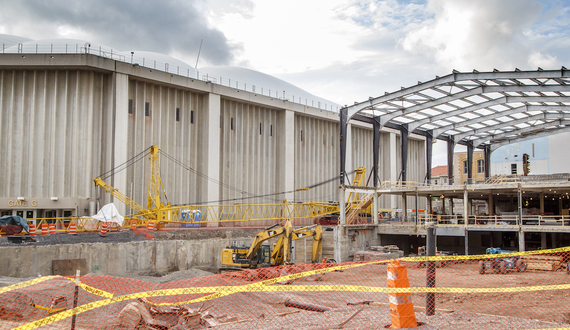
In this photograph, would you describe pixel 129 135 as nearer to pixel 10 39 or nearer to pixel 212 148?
pixel 212 148

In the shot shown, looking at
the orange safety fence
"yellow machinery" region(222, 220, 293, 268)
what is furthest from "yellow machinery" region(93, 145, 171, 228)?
the orange safety fence

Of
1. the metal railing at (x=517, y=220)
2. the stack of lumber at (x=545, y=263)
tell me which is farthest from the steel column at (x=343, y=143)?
the stack of lumber at (x=545, y=263)

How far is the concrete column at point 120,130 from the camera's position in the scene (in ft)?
121

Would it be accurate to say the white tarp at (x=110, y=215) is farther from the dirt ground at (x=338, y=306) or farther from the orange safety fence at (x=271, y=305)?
the orange safety fence at (x=271, y=305)

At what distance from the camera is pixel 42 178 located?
36281 mm

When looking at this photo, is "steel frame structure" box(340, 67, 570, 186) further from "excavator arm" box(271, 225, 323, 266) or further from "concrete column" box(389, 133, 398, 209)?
"excavator arm" box(271, 225, 323, 266)

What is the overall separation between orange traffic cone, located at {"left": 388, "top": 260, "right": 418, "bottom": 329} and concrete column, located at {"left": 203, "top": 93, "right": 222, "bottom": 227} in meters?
35.1

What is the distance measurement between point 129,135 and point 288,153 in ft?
59.7

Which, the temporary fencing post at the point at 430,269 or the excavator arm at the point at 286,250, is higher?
the temporary fencing post at the point at 430,269

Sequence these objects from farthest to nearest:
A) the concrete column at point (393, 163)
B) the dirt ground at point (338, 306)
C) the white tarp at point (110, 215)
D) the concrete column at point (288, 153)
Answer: the concrete column at point (393, 163)
the concrete column at point (288, 153)
the white tarp at point (110, 215)
the dirt ground at point (338, 306)

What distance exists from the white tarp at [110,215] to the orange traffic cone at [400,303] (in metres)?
29.6

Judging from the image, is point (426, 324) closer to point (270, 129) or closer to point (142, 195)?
point (142, 195)

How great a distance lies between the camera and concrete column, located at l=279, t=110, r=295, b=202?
49156mm

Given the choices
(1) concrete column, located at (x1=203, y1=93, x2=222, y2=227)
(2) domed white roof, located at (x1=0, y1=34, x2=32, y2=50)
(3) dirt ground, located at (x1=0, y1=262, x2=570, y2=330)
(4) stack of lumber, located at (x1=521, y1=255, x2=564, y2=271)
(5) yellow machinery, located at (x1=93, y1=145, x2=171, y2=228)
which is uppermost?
(2) domed white roof, located at (x1=0, y1=34, x2=32, y2=50)
